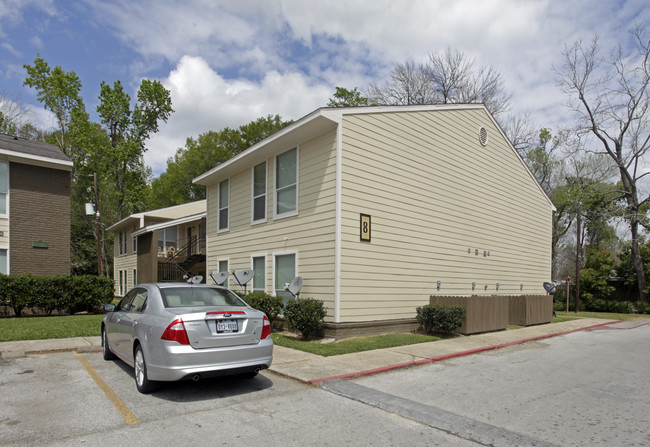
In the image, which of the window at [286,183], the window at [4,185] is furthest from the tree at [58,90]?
the window at [286,183]

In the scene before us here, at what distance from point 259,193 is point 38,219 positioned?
33.0 feet

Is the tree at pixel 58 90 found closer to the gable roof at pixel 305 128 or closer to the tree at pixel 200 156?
the tree at pixel 200 156

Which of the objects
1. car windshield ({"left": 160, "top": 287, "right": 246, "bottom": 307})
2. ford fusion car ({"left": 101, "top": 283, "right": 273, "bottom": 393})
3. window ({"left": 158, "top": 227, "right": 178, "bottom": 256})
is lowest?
ford fusion car ({"left": 101, "top": 283, "right": 273, "bottom": 393})

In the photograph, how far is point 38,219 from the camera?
58.0 feet

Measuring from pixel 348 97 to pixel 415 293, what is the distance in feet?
84.4

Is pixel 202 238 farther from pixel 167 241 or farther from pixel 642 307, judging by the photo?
pixel 642 307

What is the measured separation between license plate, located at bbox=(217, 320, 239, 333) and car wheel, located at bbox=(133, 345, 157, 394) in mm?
1091

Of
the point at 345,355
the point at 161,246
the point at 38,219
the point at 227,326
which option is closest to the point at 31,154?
the point at 38,219

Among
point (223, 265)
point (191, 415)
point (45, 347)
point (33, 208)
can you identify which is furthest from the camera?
point (33, 208)

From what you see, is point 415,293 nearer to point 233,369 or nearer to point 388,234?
point 388,234

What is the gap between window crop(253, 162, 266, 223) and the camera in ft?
45.3

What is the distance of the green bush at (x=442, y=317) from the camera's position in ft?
37.1

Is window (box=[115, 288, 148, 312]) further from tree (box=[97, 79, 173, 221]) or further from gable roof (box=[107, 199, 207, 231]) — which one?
tree (box=[97, 79, 173, 221])

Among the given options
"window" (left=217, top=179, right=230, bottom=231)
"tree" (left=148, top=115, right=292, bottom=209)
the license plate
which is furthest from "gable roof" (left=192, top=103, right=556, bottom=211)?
"tree" (left=148, top=115, right=292, bottom=209)
